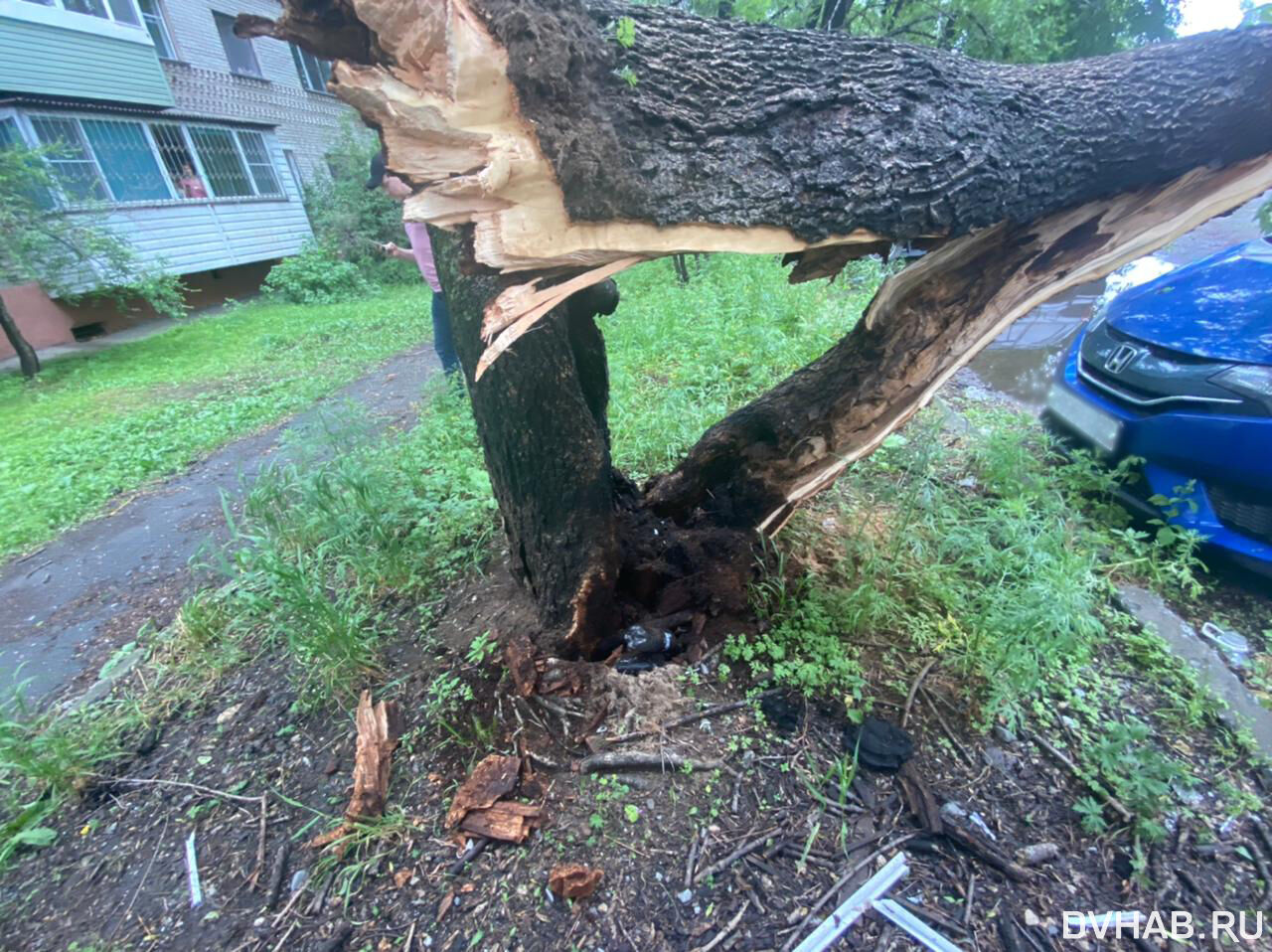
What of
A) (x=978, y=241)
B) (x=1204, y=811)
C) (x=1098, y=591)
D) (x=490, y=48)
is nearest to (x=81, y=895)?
(x=490, y=48)

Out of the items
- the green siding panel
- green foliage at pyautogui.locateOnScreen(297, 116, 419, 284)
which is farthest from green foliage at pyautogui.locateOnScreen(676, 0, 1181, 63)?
green foliage at pyautogui.locateOnScreen(297, 116, 419, 284)

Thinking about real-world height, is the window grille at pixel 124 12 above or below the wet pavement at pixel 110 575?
above

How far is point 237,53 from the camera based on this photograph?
44.6 feet

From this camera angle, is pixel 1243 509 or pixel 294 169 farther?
pixel 294 169

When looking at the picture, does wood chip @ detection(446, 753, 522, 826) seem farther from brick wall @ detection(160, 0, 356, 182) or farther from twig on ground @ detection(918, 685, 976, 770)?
brick wall @ detection(160, 0, 356, 182)

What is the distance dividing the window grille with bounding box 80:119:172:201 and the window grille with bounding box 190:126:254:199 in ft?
3.74

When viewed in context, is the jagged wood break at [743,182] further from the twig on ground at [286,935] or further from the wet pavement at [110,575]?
the wet pavement at [110,575]

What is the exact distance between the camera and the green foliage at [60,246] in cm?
775

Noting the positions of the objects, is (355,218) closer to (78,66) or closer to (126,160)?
(126,160)

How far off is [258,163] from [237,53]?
2585 millimetres

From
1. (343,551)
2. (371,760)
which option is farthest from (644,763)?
(343,551)

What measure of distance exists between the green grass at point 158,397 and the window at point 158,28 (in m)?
5.90

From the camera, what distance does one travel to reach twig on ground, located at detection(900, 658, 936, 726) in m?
2.00

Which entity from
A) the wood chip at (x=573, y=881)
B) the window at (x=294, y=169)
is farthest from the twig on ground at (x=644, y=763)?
the window at (x=294, y=169)
